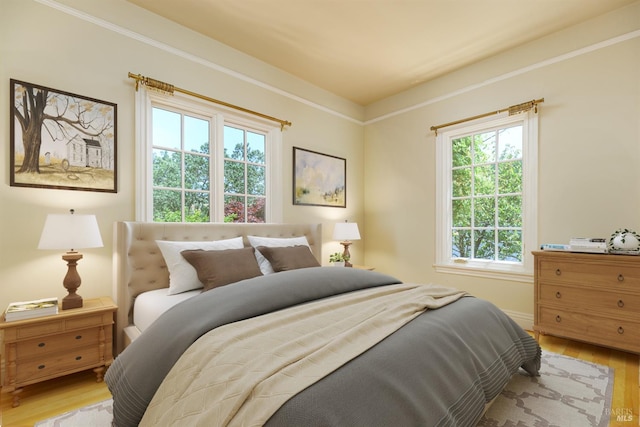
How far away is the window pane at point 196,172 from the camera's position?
9.73 feet

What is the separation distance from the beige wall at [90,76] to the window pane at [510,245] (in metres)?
3.08

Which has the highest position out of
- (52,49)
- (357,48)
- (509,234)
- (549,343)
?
(357,48)

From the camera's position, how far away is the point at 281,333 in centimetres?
126

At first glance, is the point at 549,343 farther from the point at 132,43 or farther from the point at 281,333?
the point at 132,43

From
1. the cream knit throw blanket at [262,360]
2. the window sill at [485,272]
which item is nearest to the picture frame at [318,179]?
the window sill at [485,272]

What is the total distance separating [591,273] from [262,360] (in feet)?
9.16

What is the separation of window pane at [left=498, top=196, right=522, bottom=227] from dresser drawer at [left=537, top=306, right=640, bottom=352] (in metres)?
0.97

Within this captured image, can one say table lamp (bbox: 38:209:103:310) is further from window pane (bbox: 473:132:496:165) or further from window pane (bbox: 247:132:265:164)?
window pane (bbox: 473:132:496:165)

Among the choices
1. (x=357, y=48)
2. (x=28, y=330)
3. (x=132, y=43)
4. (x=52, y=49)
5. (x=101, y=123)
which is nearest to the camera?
(x=28, y=330)

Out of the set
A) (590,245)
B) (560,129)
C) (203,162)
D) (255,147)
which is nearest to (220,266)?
(203,162)

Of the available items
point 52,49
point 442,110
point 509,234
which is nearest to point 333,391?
point 52,49

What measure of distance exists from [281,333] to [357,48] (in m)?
3.04

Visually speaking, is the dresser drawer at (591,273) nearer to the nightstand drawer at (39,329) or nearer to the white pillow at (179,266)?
the white pillow at (179,266)

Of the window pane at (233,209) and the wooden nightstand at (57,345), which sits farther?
the window pane at (233,209)
